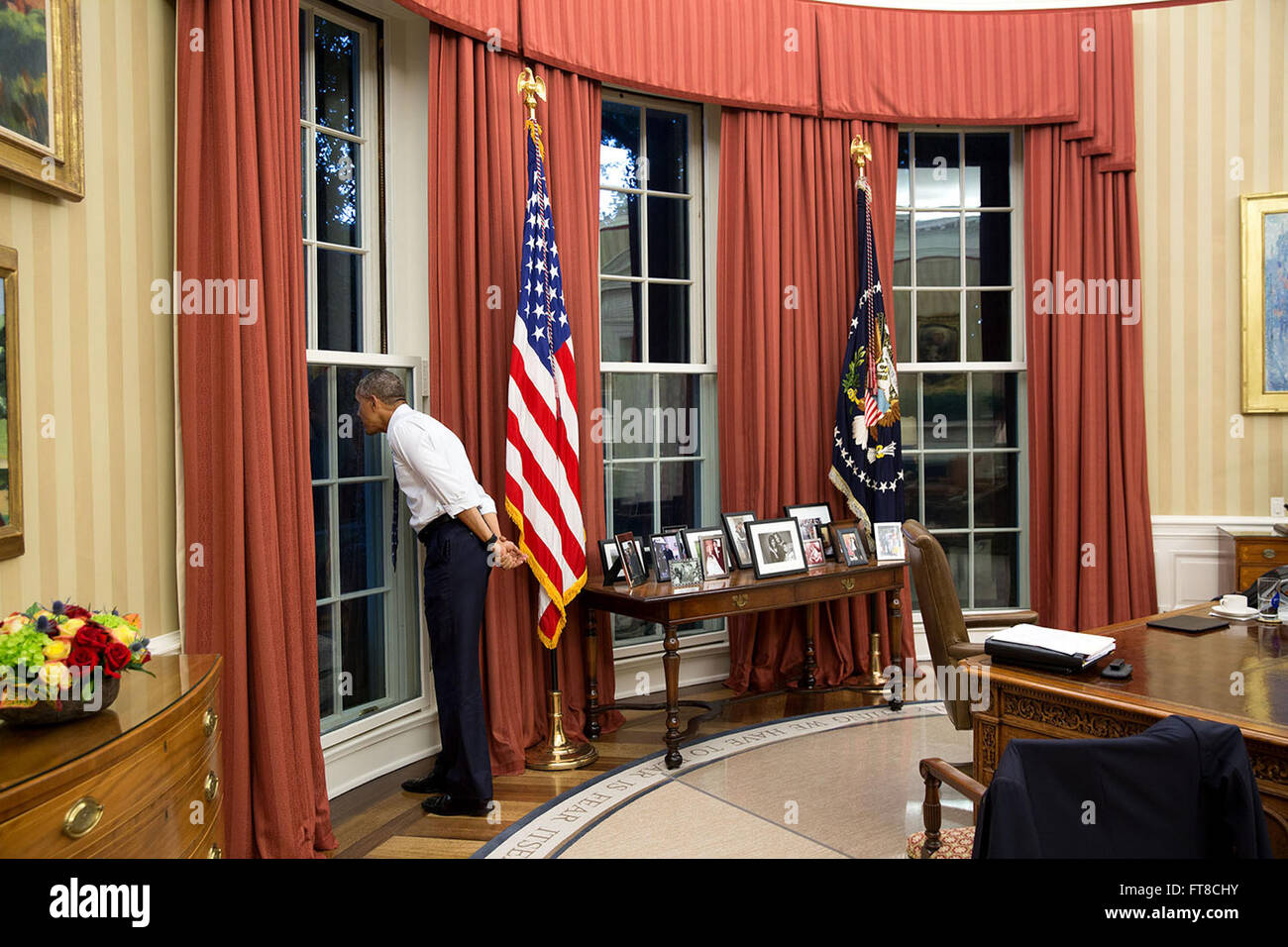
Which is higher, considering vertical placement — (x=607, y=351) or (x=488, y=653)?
(x=607, y=351)

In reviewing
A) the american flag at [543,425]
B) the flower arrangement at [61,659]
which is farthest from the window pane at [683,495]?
the flower arrangement at [61,659]

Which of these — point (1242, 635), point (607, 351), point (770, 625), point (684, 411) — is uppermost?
point (607, 351)

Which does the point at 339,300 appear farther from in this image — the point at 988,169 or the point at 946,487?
the point at 988,169

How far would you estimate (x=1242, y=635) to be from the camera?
3039mm

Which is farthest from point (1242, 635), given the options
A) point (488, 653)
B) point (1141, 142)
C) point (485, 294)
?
point (1141, 142)

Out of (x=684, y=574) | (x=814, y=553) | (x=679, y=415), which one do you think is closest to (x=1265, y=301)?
(x=814, y=553)

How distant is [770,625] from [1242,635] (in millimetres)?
2464

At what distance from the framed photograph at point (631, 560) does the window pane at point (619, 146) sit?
1970 mm

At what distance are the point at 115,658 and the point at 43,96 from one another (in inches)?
57.6

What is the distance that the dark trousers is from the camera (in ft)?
11.6

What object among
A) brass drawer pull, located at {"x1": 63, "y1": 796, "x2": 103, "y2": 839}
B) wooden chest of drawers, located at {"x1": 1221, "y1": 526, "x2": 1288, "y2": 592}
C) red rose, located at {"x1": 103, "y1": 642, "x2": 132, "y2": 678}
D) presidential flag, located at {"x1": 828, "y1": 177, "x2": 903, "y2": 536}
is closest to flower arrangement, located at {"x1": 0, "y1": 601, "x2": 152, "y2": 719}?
red rose, located at {"x1": 103, "y1": 642, "x2": 132, "y2": 678}

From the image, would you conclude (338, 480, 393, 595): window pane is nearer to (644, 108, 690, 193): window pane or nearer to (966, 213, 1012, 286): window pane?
(644, 108, 690, 193): window pane

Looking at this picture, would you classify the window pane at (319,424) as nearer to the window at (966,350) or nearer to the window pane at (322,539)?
the window pane at (322,539)
